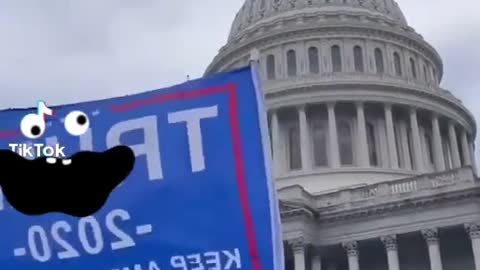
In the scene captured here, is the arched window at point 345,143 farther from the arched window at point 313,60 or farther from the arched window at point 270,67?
the arched window at point 270,67

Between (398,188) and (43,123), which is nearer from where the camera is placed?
(43,123)

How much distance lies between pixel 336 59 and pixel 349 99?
640 centimetres

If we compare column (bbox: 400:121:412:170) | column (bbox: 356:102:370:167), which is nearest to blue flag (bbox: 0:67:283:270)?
column (bbox: 356:102:370:167)

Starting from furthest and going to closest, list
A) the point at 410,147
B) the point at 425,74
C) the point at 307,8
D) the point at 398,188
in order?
the point at 307,8
the point at 425,74
the point at 410,147
the point at 398,188

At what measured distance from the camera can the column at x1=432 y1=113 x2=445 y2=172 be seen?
2333 inches

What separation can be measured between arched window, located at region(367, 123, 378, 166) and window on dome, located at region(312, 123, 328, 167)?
9.81 feet

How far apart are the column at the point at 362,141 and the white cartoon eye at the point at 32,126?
172 feet

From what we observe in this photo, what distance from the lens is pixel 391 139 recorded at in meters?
57.5

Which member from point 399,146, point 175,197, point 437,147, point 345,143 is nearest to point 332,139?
point 345,143

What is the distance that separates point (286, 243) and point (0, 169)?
132ft

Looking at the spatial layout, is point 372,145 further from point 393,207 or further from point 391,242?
point 391,242

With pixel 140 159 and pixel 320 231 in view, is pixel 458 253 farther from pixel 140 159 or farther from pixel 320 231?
pixel 140 159

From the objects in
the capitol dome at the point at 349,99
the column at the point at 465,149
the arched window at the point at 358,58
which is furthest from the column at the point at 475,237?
the arched window at the point at 358,58

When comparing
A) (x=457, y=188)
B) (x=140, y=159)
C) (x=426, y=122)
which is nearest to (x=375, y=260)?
(x=457, y=188)
